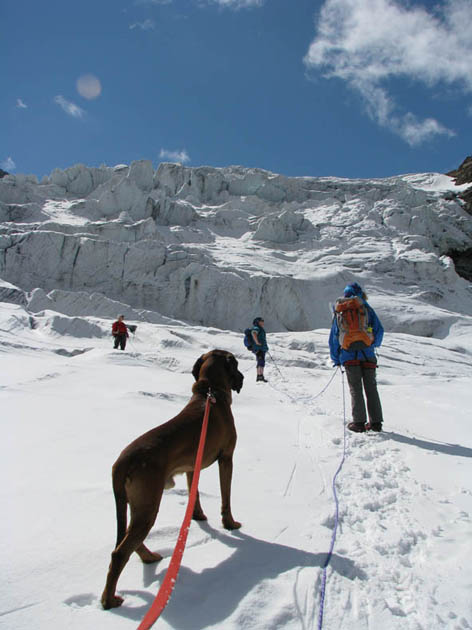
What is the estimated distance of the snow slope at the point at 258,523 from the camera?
1519 millimetres

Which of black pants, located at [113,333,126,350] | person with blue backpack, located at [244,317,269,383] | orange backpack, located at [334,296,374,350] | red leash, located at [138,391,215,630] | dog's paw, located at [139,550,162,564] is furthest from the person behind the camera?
black pants, located at [113,333,126,350]

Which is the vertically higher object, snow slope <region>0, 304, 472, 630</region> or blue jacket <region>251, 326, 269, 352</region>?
blue jacket <region>251, 326, 269, 352</region>

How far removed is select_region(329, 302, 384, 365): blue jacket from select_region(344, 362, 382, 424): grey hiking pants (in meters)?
0.10

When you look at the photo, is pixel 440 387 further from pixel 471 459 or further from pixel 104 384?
pixel 104 384

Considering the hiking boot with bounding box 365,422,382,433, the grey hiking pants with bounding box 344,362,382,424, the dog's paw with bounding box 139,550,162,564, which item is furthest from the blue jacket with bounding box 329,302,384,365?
the dog's paw with bounding box 139,550,162,564

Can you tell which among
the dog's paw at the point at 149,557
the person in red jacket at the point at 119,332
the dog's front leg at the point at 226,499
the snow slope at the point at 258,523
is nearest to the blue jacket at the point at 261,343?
the snow slope at the point at 258,523

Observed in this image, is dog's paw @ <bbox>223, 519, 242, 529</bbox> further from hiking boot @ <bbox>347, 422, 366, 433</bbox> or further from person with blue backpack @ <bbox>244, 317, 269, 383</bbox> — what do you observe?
person with blue backpack @ <bbox>244, 317, 269, 383</bbox>

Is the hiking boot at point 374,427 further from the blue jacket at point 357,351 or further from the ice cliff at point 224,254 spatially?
the ice cliff at point 224,254

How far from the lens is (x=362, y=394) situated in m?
4.68

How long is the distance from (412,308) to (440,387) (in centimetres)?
1706

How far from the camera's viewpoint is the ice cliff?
23.5 m

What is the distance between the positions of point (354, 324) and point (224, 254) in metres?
23.5

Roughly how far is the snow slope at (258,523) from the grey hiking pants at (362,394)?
28 centimetres

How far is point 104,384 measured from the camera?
6.24m
